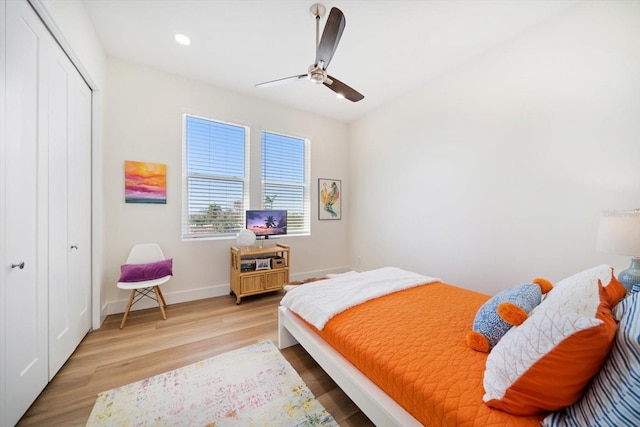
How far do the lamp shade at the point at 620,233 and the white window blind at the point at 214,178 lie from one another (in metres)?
3.52

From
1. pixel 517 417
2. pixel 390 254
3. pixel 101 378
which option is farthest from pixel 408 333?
pixel 390 254

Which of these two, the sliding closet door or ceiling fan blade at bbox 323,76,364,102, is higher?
ceiling fan blade at bbox 323,76,364,102

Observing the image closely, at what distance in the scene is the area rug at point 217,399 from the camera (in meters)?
1.30

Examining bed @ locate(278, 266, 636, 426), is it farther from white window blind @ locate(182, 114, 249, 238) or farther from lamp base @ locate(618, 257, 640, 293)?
white window blind @ locate(182, 114, 249, 238)

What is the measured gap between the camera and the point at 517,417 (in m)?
0.77

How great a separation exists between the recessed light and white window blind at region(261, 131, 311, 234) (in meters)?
1.36

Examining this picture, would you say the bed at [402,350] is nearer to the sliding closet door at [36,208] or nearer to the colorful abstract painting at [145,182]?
the sliding closet door at [36,208]

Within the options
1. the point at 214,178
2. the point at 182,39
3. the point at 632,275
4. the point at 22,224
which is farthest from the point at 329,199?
the point at 22,224

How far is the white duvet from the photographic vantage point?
154 cm

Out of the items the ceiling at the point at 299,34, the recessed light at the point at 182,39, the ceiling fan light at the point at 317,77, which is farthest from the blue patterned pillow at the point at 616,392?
the recessed light at the point at 182,39

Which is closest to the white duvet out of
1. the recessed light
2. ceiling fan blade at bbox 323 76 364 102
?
ceiling fan blade at bbox 323 76 364 102

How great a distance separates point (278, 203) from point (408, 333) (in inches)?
111

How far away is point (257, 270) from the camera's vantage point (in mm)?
3055

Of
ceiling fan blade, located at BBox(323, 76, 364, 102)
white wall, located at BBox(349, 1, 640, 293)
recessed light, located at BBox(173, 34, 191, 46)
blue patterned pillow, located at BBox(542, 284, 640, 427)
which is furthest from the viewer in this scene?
recessed light, located at BBox(173, 34, 191, 46)
